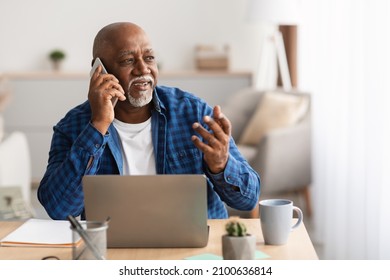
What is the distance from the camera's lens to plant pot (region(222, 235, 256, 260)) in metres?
1.36

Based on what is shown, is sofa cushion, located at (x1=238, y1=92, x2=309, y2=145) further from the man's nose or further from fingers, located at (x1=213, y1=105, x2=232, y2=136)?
fingers, located at (x1=213, y1=105, x2=232, y2=136)

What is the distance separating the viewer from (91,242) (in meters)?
1.34

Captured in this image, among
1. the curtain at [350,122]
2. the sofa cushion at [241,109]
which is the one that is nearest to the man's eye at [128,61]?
the curtain at [350,122]

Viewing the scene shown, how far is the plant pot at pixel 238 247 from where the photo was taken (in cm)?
136

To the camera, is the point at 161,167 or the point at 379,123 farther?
the point at 379,123

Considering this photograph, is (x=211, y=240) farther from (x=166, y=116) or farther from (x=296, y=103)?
(x=296, y=103)

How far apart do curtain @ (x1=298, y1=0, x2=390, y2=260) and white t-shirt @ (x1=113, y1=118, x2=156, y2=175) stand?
0.89 m

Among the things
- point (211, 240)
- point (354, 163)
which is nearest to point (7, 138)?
point (354, 163)

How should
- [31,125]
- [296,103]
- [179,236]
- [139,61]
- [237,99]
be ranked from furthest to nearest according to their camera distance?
[31,125] → [237,99] → [296,103] → [139,61] → [179,236]

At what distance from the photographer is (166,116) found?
1973mm

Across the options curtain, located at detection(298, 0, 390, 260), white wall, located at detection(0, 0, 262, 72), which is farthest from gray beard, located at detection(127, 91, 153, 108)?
white wall, located at detection(0, 0, 262, 72)

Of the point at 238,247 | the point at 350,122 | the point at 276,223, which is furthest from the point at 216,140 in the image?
the point at 350,122
